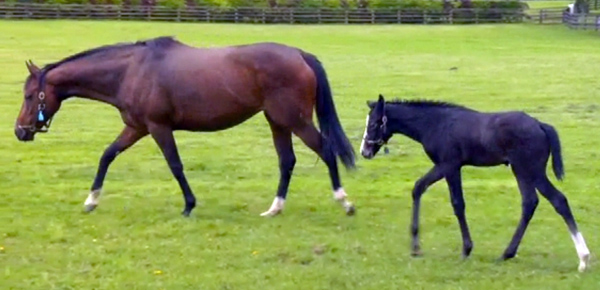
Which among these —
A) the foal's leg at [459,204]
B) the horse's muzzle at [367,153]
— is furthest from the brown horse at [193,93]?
the foal's leg at [459,204]

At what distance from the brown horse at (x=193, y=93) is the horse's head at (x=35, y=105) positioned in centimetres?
1

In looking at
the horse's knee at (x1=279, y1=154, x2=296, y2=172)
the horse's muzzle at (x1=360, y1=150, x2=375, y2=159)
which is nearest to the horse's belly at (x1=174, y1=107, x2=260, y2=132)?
the horse's knee at (x1=279, y1=154, x2=296, y2=172)

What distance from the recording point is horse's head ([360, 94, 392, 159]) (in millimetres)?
10195

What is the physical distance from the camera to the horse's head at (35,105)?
12188mm

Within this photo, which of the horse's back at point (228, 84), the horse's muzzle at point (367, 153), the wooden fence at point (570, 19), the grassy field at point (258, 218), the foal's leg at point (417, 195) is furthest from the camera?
the wooden fence at point (570, 19)

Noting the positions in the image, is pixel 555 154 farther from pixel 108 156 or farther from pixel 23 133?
pixel 23 133

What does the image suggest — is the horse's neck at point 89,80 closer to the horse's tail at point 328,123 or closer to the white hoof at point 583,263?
the horse's tail at point 328,123

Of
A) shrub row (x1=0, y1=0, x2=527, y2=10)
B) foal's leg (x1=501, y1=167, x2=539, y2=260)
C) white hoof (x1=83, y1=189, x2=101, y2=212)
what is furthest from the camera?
shrub row (x1=0, y1=0, x2=527, y2=10)

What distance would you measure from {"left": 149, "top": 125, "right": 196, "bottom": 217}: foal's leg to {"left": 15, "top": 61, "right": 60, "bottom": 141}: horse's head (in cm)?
122

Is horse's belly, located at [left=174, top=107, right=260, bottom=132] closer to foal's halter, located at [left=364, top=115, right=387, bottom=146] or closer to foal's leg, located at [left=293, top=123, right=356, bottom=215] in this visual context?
foal's leg, located at [left=293, top=123, right=356, bottom=215]

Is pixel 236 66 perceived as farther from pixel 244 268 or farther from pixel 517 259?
pixel 517 259

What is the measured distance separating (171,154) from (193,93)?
2.40ft

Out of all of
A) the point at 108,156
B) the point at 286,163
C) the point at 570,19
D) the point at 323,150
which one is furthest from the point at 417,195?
the point at 570,19

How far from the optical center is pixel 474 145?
9641 mm
